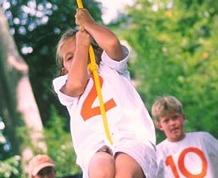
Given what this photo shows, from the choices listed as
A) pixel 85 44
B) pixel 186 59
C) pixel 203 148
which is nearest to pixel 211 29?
pixel 186 59

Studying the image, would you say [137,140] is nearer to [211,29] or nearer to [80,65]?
[80,65]

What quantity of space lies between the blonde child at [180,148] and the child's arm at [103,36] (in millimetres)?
1065

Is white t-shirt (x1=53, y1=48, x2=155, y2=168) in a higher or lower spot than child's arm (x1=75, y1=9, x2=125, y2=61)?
lower

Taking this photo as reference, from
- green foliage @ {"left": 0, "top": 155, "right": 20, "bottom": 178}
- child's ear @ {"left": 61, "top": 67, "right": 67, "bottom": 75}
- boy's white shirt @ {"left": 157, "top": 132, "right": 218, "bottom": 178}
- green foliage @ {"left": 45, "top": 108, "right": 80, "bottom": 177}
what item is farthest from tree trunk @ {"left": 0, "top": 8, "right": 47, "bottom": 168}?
child's ear @ {"left": 61, "top": 67, "right": 67, "bottom": 75}

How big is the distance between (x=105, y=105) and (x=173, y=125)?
1.17 m

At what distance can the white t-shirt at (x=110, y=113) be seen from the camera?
1.95 m

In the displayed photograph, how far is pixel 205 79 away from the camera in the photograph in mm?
7246

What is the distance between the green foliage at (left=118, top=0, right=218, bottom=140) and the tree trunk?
119cm

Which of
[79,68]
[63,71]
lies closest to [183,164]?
[63,71]

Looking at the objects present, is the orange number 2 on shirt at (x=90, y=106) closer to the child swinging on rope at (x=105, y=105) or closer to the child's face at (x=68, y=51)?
the child swinging on rope at (x=105, y=105)

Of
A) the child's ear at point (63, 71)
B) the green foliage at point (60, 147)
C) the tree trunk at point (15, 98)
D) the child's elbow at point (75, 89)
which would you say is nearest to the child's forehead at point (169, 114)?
the child's ear at point (63, 71)

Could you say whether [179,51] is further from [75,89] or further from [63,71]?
[75,89]

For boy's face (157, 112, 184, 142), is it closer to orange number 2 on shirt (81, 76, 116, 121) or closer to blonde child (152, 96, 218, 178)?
blonde child (152, 96, 218, 178)

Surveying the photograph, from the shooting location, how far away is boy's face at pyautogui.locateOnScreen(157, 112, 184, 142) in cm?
306
